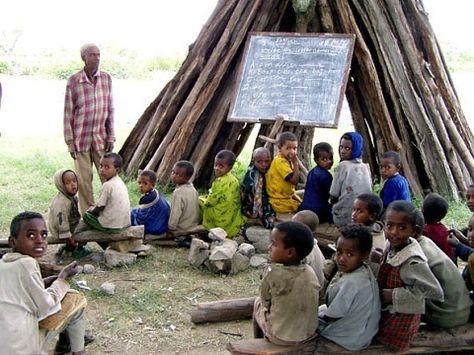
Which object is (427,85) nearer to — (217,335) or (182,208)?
(182,208)

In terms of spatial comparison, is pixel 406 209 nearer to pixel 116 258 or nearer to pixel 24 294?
pixel 24 294

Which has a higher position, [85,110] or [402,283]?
[85,110]

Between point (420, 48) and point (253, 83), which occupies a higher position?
point (420, 48)

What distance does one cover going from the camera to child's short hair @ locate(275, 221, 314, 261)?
4.29m

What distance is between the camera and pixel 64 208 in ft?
21.8

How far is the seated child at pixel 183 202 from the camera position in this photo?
23.7 ft

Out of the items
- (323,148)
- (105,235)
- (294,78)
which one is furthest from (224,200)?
(294,78)

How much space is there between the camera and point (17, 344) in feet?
13.4

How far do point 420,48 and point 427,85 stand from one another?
65cm

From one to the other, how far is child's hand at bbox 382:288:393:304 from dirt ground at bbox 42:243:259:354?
1.44m

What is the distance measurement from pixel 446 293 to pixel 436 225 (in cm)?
106

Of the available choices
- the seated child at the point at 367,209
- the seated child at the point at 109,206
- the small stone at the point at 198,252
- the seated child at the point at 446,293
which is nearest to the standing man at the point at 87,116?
the seated child at the point at 109,206

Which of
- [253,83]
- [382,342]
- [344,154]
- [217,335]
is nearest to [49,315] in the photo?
[217,335]

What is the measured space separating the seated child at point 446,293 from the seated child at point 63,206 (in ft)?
11.5
